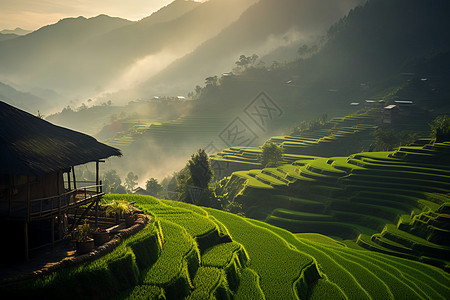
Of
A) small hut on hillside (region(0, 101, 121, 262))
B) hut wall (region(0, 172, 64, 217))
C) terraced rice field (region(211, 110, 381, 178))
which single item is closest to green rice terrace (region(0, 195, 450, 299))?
small hut on hillside (region(0, 101, 121, 262))

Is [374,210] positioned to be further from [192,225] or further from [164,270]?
[164,270]

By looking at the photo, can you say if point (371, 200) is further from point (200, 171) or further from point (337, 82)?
point (337, 82)

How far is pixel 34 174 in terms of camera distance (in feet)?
42.5

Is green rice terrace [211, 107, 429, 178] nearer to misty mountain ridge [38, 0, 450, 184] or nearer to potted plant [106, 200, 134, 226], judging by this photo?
misty mountain ridge [38, 0, 450, 184]

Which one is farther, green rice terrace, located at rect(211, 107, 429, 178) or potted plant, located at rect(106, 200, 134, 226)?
green rice terrace, located at rect(211, 107, 429, 178)

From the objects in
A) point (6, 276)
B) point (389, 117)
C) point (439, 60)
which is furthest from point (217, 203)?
point (439, 60)

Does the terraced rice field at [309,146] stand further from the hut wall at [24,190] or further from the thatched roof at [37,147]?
the hut wall at [24,190]

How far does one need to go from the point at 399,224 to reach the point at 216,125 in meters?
96.8

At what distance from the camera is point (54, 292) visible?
1100 cm

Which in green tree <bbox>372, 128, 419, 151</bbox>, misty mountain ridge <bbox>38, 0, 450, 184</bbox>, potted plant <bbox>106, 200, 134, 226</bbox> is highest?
misty mountain ridge <bbox>38, 0, 450, 184</bbox>

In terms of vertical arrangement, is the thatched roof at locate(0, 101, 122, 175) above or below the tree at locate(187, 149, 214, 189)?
above

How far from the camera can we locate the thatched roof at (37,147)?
43.2 ft

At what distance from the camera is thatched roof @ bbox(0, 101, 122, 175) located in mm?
13180

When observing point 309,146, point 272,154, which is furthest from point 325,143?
point 272,154
